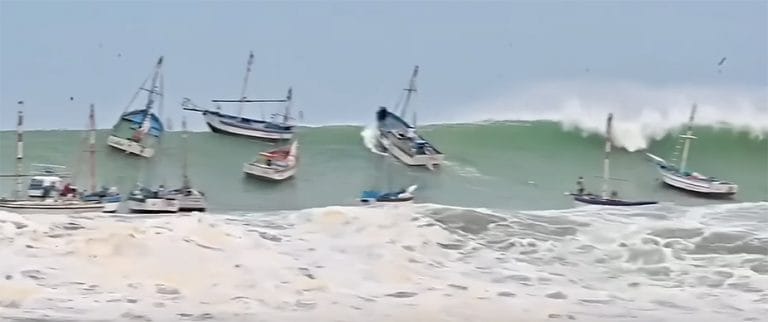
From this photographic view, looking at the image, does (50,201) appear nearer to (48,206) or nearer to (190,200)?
(48,206)

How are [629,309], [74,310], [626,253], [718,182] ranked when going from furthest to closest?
[718,182], [626,253], [629,309], [74,310]

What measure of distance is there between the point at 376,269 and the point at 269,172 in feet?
30.4

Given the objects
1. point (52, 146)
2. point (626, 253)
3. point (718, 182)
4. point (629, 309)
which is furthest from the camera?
point (52, 146)

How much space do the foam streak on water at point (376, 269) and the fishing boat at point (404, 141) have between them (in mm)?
7613

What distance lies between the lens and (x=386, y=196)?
1291 centimetres

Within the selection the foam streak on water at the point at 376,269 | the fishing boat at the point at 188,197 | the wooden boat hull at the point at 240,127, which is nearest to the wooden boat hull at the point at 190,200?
the fishing boat at the point at 188,197

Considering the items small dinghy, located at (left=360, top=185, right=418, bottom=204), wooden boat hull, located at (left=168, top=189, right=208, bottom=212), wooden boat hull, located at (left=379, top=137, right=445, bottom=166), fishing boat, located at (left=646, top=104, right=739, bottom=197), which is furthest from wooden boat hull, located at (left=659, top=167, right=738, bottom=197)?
wooden boat hull, located at (left=168, top=189, right=208, bottom=212)

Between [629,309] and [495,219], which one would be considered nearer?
[629,309]

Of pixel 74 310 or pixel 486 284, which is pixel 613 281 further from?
pixel 74 310

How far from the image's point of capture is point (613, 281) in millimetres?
5883

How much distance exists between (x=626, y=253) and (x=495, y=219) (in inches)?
59.7

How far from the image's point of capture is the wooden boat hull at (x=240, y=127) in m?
17.0

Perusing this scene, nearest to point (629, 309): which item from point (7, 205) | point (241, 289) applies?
point (241, 289)

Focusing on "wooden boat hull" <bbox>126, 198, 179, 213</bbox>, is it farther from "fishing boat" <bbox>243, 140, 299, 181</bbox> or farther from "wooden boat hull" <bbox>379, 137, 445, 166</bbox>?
"wooden boat hull" <bbox>379, 137, 445, 166</bbox>
